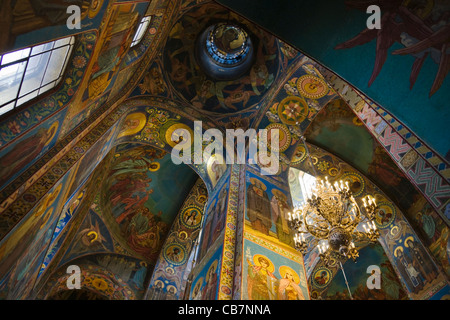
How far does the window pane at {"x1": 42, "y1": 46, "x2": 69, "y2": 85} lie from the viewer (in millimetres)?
5150

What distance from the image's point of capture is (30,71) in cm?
464

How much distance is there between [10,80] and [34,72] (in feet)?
1.83

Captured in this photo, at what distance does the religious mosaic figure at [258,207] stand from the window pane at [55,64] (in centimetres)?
525

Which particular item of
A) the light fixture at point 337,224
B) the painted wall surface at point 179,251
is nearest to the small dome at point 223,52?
the painted wall surface at point 179,251

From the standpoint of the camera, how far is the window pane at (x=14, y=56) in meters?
3.91

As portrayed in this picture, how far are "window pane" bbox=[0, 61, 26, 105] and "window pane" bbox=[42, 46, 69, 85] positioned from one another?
77 cm

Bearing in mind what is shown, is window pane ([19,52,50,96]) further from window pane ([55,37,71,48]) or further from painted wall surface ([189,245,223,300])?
painted wall surface ([189,245,223,300])

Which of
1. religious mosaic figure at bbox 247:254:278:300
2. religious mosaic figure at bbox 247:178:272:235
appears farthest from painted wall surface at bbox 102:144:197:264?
religious mosaic figure at bbox 247:254:278:300

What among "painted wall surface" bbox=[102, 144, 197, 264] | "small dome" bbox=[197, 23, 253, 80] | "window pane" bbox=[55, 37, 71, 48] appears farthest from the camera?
"painted wall surface" bbox=[102, 144, 197, 264]

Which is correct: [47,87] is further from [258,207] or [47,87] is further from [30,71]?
[258,207]

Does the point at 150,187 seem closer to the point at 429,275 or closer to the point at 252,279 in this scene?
the point at 252,279

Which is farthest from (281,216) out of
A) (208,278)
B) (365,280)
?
(365,280)

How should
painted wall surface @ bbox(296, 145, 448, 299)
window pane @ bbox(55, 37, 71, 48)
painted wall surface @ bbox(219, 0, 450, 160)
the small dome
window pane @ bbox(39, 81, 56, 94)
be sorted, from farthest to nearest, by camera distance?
the small dome < painted wall surface @ bbox(296, 145, 448, 299) < window pane @ bbox(39, 81, 56, 94) < window pane @ bbox(55, 37, 71, 48) < painted wall surface @ bbox(219, 0, 450, 160)

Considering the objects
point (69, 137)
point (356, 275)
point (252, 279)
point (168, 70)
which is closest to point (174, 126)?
point (168, 70)
